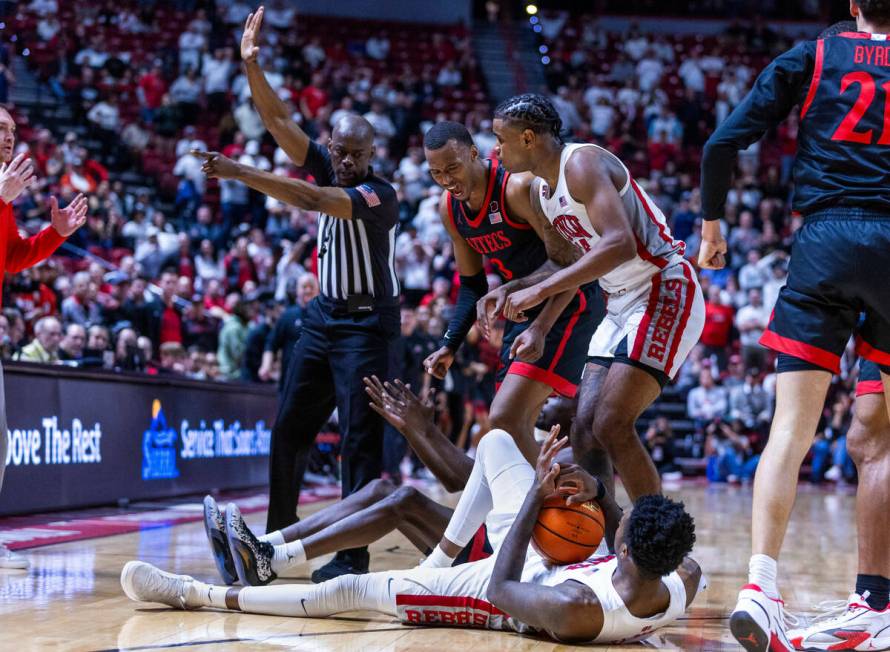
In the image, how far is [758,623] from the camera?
127 inches

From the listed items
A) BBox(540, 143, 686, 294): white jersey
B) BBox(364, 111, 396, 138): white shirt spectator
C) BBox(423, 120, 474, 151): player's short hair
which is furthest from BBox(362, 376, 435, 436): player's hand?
BBox(364, 111, 396, 138): white shirt spectator

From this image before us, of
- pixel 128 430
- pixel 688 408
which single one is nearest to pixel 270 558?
pixel 128 430

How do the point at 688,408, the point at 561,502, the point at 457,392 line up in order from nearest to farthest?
the point at 561,502 → the point at 457,392 → the point at 688,408

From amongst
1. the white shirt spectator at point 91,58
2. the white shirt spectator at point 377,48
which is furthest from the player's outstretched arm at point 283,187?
the white shirt spectator at point 377,48

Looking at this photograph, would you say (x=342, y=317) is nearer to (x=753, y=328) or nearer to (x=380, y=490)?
(x=380, y=490)

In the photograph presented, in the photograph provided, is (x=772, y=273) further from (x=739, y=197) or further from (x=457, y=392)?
(x=457, y=392)

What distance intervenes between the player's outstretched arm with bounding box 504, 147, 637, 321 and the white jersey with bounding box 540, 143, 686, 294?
149 millimetres

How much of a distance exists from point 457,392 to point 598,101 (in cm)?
944

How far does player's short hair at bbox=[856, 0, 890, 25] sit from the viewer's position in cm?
366

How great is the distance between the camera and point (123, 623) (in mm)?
3941

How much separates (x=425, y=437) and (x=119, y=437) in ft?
15.1

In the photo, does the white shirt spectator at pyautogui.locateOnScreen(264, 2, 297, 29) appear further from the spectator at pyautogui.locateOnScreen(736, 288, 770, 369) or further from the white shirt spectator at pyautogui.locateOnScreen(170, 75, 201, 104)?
the spectator at pyautogui.locateOnScreen(736, 288, 770, 369)

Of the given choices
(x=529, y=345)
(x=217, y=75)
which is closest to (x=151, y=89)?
(x=217, y=75)

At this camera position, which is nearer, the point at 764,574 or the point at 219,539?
the point at 764,574
